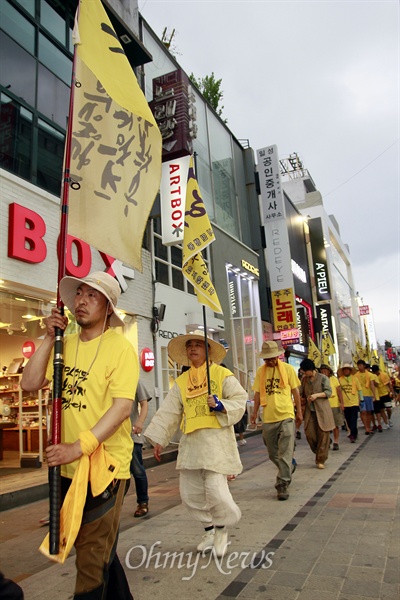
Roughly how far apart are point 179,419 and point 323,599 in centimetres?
192

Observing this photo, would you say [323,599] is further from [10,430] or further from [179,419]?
[10,430]

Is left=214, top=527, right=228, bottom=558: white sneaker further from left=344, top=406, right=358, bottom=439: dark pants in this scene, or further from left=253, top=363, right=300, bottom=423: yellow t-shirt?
left=344, top=406, right=358, bottom=439: dark pants

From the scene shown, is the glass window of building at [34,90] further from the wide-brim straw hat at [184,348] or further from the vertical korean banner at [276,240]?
the vertical korean banner at [276,240]

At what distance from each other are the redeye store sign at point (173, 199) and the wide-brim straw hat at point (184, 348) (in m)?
8.01

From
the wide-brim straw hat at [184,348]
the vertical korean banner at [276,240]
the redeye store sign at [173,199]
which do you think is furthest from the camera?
the vertical korean banner at [276,240]

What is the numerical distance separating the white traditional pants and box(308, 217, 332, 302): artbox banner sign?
117ft

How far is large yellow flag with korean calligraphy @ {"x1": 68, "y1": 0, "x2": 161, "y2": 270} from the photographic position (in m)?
2.82

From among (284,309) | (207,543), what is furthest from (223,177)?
(207,543)

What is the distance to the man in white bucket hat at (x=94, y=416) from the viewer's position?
7.13 feet

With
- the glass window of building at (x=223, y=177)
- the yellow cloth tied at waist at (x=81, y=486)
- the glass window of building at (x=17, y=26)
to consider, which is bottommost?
the yellow cloth tied at waist at (x=81, y=486)

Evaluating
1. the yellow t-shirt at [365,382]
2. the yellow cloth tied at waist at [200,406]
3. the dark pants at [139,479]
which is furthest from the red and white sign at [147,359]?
the yellow cloth tied at waist at [200,406]

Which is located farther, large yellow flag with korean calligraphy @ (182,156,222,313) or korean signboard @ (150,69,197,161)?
korean signboard @ (150,69,197,161)

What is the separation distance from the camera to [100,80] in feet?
9.89

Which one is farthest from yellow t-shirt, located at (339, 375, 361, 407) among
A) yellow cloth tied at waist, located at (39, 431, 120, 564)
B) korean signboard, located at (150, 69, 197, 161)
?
yellow cloth tied at waist, located at (39, 431, 120, 564)
